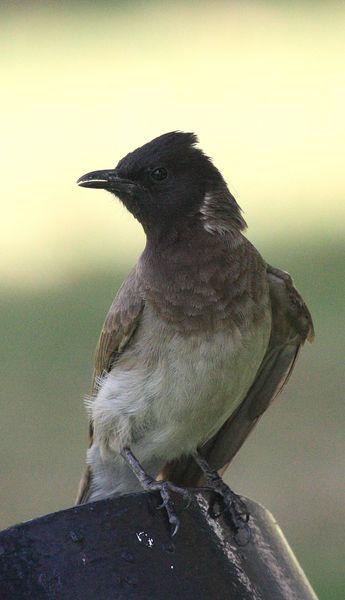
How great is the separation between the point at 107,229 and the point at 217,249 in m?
6.16

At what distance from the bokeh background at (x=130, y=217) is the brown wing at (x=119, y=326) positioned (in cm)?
242

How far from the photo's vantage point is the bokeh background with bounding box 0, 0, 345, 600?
28.8ft

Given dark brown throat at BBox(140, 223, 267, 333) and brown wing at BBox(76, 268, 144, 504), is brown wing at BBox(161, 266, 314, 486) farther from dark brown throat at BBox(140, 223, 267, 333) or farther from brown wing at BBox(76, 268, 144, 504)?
brown wing at BBox(76, 268, 144, 504)

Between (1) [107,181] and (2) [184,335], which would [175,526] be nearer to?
(2) [184,335]

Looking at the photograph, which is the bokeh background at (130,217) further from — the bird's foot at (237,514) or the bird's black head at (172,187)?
the bird's foot at (237,514)

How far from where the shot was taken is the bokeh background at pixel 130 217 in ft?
28.8

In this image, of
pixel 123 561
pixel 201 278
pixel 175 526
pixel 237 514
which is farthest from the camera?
pixel 201 278

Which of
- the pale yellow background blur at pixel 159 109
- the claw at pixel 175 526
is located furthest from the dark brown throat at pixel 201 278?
the pale yellow background blur at pixel 159 109

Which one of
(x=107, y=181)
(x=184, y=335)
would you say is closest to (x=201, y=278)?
(x=184, y=335)

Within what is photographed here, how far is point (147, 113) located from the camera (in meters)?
13.8

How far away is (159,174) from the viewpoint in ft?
17.8

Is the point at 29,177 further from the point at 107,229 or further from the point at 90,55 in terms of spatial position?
the point at 90,55

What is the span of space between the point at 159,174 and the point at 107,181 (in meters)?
0.19

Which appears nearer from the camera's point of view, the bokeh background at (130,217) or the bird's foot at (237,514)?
the bird's foot at (237,514)
